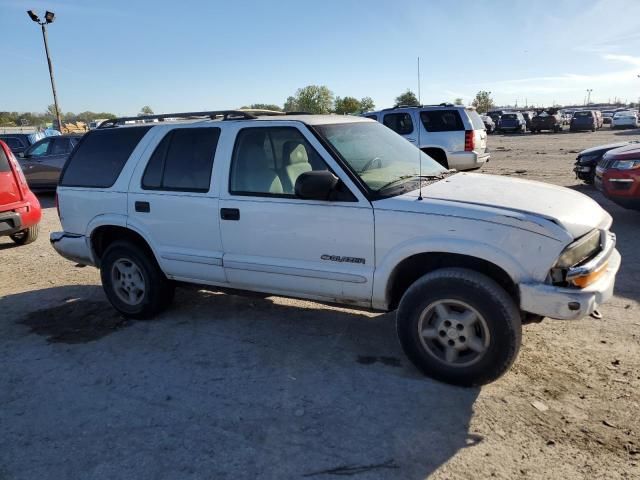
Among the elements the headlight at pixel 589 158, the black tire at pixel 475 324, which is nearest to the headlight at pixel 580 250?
the black tire at pixel 475 324

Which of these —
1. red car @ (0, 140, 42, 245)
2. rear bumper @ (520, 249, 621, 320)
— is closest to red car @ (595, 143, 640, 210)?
Answer: rear bumper @ (520, 249, 621, 320)

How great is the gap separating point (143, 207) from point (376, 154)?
2.14 meters

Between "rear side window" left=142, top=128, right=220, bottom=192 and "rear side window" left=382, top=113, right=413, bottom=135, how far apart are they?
8356 millimetres

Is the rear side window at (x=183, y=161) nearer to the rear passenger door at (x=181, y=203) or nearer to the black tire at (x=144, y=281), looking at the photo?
the rear passenger door at (x=181, y=203)

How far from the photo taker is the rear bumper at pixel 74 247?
16.3 feet

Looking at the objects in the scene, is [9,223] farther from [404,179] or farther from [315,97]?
[315,97]

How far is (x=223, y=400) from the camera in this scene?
3316 millimetres

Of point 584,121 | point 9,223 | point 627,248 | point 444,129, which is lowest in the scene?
point 627,248

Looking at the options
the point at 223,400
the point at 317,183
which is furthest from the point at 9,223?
the point at 317,183

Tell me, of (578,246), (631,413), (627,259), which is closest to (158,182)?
(578,246)

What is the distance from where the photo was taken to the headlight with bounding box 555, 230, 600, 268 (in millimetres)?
2997

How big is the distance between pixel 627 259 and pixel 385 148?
3653 millimetres

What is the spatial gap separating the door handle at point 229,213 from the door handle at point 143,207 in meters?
0.84

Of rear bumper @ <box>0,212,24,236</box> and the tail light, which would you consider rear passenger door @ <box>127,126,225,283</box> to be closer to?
rear bumper @ <box>0,212,24,236</box>
